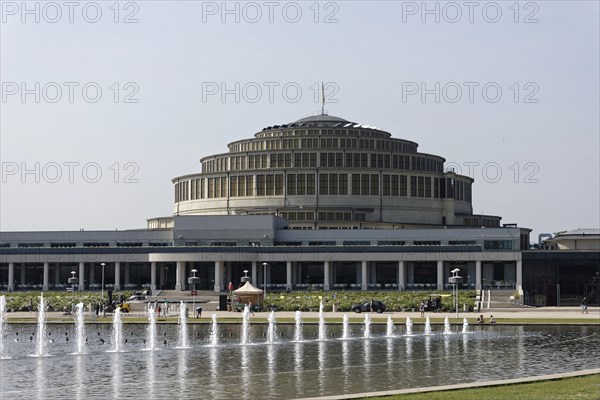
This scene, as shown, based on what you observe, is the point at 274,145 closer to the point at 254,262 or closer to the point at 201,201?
the point at 201,201

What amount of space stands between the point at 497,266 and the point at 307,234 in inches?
1021

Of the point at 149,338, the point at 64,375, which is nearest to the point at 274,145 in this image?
the point at 149,338

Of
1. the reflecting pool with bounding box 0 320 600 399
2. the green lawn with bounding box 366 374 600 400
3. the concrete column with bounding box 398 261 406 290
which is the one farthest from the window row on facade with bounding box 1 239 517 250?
the green lawn with bounding box 366 374 600 400

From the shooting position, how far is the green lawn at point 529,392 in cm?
3156

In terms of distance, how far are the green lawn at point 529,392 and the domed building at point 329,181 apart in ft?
347

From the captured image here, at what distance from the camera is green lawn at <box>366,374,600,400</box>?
3156 cm

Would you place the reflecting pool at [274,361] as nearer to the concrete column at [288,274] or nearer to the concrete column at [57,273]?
the concrete column at [288,274]

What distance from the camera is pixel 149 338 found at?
6269 centimetres

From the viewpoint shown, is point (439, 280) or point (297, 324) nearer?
point (297, 324)

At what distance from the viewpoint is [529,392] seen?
108ft

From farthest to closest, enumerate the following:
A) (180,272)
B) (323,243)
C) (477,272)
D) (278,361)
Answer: (323,243) < (180,272) < (477,272) < (278,361)

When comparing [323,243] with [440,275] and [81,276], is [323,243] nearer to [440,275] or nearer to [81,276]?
[440,275]

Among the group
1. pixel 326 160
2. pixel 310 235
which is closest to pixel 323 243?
pixel 310 235

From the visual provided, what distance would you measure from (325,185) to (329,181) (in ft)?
2.75
